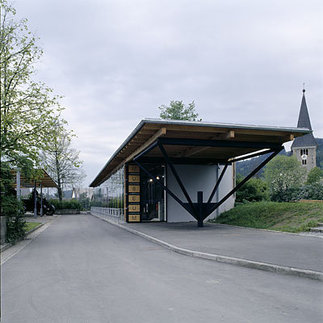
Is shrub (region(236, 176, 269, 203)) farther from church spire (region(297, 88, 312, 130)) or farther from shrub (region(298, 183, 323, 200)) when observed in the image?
church spire (region(297, 88, 312, 130))

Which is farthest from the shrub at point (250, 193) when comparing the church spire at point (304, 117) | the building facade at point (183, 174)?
the church spire at point (304, 117)

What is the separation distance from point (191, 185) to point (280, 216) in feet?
23.0

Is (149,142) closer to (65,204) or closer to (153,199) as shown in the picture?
(153,199)

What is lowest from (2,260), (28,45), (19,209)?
(2,260)

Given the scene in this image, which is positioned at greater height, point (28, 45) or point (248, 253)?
point (28, 45)

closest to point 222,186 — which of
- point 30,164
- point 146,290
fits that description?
point 30,164

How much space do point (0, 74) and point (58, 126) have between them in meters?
3.07

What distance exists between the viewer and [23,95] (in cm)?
1591

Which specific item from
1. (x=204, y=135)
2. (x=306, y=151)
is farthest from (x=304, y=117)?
(x=204, y=135)

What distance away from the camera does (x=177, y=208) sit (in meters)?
22.9

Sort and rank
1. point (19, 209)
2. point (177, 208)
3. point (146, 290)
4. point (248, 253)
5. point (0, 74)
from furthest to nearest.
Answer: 1. point (177, 208)
2. point (0, 74)
3. point (19, 209)
4. point (248, 253)
5. point (146, 290)

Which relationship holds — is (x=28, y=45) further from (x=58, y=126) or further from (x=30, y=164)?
(x=30, y=164)

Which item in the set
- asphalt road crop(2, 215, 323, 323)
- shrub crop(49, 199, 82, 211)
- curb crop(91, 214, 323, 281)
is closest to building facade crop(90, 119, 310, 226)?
curb crop(91, 214, 323, 281)

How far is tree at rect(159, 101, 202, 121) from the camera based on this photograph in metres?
52.3
